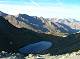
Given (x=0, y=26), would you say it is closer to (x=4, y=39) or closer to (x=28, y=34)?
(x=4, y=39)

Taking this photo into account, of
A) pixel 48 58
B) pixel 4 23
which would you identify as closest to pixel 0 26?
pixel 4 23

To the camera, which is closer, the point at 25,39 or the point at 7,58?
the point at 7,58

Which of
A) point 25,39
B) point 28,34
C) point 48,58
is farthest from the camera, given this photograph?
point 28,34

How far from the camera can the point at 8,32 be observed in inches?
3524

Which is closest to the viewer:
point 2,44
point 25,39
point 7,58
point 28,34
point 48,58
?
point 7,58

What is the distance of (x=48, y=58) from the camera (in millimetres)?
32125

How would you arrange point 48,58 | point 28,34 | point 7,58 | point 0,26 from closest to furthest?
1. point 7,58
2. point 48,58
3. point 0,26
4. point 28,34

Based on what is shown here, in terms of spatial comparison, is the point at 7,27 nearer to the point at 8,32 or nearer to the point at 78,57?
the point at 8,32

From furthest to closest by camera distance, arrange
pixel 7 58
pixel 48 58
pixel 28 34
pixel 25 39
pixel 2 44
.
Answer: pixel 28 34, pixel 25 39, pixel 2 44, pixel 48 58, pixel 7 58

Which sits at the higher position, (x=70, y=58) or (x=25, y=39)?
(x=70, y=58)

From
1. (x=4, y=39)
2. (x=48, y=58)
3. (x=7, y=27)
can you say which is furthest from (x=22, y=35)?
(x=48, y=58)

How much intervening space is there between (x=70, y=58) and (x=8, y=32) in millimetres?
60761

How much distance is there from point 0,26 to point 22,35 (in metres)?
13.5

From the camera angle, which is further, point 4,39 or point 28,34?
point 28,34
